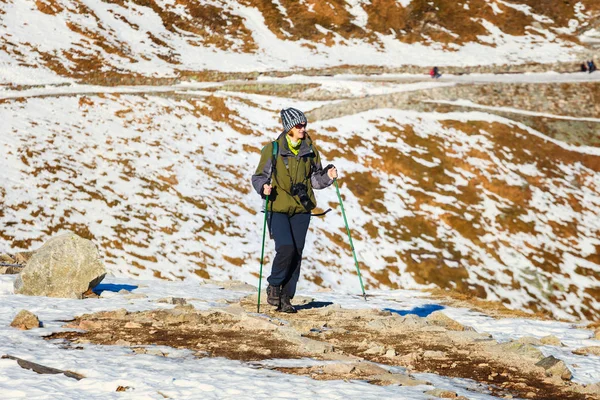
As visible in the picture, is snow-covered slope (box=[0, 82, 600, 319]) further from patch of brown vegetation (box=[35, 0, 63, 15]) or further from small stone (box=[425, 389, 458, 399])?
patch of brown vegetation (box=[35, 0, 63, 15])

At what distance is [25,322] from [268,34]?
62821 millimetres

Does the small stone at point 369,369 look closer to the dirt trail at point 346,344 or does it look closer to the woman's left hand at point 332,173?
the dirt trail at point 346,344

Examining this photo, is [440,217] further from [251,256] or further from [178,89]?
[178,89]

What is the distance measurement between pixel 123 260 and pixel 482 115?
105 feet

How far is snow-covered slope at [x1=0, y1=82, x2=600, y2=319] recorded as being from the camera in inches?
971

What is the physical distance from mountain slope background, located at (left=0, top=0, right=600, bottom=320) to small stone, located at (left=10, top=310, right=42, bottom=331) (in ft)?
41.0

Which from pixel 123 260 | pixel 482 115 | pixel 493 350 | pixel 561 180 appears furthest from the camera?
pixel 482 115

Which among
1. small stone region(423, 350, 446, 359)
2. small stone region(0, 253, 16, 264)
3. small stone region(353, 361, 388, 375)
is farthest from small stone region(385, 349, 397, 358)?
small stone region(0, 253, 16, 264)

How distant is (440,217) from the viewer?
3331 cm

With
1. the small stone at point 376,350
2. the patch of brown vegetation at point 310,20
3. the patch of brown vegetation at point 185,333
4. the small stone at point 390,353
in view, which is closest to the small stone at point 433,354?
the small stone at point 390,353

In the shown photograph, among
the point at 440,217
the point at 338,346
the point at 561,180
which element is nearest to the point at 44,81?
the point at 440,217

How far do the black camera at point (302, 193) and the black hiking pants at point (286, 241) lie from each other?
0.19 m

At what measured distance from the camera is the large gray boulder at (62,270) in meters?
12.1

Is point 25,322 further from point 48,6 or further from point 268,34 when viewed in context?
point 268,34
